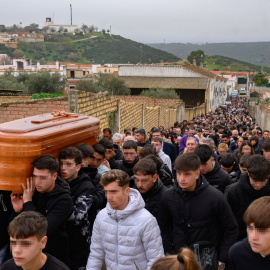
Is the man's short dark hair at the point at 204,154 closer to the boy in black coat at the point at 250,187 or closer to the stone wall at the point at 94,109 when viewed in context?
the boy in black coat at the point at 250,187

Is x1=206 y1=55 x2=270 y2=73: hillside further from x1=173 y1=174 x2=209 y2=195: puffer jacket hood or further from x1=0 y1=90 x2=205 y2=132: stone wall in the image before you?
x1=173 y1=174 x2=209 y2=195: puffer jacket hood

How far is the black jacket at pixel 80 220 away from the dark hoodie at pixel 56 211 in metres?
0.14

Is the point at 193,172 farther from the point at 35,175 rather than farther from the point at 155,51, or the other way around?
the point at 155,51

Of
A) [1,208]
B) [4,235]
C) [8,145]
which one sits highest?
[8,145]

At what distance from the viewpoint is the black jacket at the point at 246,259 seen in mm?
2682

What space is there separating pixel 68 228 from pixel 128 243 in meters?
0.78

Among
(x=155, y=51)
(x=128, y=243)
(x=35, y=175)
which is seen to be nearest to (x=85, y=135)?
(x=35, y=175)

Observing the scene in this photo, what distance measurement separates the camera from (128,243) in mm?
3211

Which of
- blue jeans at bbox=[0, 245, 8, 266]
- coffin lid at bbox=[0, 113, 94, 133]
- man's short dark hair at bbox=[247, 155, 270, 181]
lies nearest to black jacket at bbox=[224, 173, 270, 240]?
man's short dark hair at bbox=[247, 155, 270, 181]

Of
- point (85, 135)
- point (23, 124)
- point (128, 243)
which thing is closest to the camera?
point (128, 243)

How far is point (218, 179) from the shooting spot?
16.1ft

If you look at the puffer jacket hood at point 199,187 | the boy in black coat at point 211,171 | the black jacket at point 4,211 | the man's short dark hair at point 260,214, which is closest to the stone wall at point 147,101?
the boy in black coat at point 211,171

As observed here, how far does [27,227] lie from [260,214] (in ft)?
5.41

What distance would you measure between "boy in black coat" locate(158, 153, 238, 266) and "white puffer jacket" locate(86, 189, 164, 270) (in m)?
0.47
